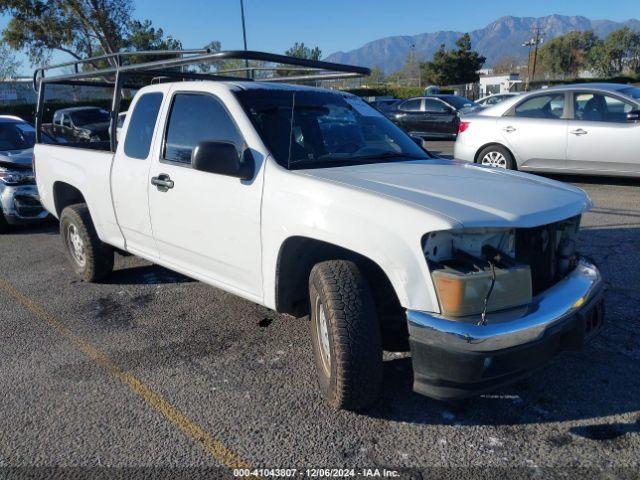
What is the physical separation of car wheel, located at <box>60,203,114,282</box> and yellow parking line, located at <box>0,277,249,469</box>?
65 cm

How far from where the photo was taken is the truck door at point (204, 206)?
3.65m

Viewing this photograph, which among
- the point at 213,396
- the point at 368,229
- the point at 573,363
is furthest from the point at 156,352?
the point at 573,363

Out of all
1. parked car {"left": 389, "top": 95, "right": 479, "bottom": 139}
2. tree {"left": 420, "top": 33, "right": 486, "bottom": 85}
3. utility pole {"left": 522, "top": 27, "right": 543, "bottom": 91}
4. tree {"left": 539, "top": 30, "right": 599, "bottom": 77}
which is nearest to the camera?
parked car {"left": 389, "top": 95, "right": 479, "bottom": 139}

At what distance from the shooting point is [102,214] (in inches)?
202

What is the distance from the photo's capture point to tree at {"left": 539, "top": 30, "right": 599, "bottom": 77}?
8969 cm

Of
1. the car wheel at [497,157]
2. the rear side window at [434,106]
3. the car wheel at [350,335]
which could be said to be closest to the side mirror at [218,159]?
the car wheel at [350,335]

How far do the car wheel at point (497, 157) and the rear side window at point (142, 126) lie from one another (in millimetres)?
6619

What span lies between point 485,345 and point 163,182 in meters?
2.62

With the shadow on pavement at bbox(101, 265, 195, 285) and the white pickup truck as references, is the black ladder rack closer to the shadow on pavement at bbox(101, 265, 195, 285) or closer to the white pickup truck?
the white pickup truck

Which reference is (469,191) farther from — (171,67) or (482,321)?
(171,67)

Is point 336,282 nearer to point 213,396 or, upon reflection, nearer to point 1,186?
point 213,396

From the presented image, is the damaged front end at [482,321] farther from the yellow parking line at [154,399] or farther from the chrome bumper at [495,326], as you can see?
the yellow parking line at [154,399]

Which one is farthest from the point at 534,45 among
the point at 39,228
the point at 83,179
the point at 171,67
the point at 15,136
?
the point at 83,179

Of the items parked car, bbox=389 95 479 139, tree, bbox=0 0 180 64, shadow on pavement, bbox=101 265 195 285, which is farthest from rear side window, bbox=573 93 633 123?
tree, bbox=0 0 180 64
